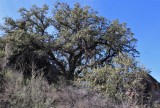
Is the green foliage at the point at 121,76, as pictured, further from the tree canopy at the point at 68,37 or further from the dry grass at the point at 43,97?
the tree canopy at the point at 68,37

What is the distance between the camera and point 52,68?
21.5 metres

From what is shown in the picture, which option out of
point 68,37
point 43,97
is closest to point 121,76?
point 43,97

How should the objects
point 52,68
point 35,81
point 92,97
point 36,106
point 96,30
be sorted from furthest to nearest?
1. point 96,30
2. point 52,68
3. point 92,97
4. point 35,81
5. point 36,106

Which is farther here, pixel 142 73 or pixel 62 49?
pixel 62 49

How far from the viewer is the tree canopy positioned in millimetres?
22188

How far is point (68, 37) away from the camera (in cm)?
2273

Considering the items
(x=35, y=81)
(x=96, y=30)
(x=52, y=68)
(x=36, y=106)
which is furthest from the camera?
(x=96, y=30)

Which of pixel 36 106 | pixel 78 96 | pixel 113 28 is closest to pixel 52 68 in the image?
pixel 113 28

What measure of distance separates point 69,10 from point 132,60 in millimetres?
12490

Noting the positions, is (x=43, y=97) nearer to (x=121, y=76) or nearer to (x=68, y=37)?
(x=121, y=76)

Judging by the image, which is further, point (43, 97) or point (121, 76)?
point (121, 76)

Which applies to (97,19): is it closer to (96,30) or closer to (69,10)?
(96,30)

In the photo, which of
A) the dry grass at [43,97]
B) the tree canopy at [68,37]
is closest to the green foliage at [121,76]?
the dry grass at [43,97]

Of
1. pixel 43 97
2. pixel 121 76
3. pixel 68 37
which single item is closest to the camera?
pixel 43 97
